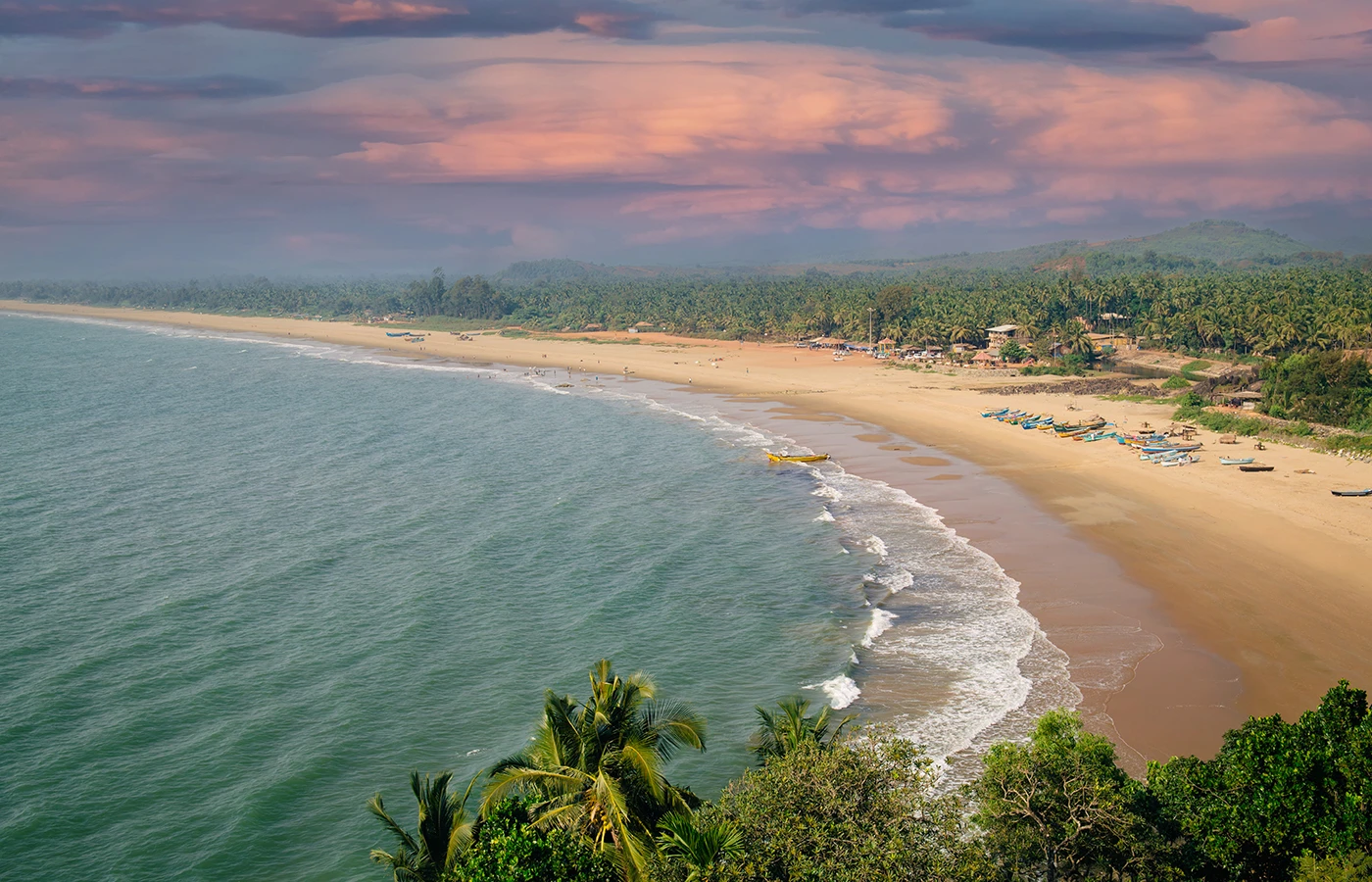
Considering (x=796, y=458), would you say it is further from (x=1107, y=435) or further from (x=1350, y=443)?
(x=1350, y=443)

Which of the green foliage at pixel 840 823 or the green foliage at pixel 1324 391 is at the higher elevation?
the green foliage at pixel 1324 391

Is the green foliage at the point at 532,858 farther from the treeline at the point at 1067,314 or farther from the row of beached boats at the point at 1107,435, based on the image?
the treeline at the point at 1067,314

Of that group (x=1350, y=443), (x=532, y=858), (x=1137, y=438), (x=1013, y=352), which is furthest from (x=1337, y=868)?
(x=1013, y=352)

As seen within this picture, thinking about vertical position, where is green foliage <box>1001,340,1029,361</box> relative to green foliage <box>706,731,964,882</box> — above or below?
above

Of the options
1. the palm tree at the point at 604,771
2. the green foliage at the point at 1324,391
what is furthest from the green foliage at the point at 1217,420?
the palm tree at the point at 604,771

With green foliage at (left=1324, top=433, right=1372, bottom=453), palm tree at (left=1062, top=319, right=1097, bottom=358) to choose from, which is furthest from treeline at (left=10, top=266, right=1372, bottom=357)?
green foliage at (left=1324, top=433, right=1372, bottom=453)

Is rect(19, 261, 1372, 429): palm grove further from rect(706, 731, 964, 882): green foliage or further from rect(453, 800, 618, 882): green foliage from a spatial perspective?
rect(453, 800, 618, 882): green foliage
